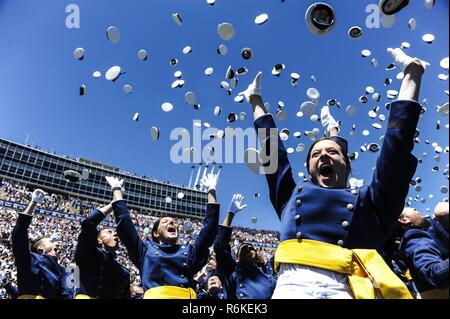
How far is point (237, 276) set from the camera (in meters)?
5.16

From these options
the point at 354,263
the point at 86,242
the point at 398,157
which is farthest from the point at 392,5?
the point at 86,242

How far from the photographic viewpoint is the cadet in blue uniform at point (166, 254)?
3692mm

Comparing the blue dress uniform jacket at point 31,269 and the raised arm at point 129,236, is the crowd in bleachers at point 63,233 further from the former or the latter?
the raised arm at point 129,236

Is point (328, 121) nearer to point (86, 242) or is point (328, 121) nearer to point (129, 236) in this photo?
point (129, 236)

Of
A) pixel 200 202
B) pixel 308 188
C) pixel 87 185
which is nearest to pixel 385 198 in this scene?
pixel 308 188

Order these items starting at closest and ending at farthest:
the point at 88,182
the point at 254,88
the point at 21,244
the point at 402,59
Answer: the point at 402,59 → the point at 254,88 → the point at 21,244 → the point at 88,182

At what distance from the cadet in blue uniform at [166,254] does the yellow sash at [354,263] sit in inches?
77.2

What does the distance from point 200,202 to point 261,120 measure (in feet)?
213

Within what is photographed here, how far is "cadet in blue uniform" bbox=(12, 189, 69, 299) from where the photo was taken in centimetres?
490

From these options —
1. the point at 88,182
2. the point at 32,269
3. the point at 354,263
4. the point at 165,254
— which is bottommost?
the point at 32,269

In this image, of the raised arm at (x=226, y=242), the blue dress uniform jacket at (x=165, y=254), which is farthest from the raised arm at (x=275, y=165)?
the raised arm at (x=226, y=242)

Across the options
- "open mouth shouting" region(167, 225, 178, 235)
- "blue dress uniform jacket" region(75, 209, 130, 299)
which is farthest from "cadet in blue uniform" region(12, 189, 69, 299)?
"open mouth shouting" region(167, 225, 178, 235)

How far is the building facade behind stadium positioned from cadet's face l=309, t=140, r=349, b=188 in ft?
155

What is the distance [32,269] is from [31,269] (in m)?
0.02
